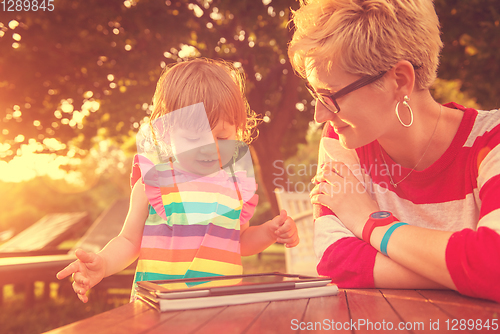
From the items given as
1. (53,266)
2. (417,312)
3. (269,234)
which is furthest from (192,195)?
(53,266)

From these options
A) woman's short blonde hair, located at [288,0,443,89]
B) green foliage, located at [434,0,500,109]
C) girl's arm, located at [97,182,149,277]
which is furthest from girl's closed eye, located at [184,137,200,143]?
green foliage, located at [434,0,500,109]

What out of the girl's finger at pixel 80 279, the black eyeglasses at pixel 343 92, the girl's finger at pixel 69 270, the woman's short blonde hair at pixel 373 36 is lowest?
the girl's finger at pixel 80 279

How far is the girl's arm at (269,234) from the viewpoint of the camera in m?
1.68

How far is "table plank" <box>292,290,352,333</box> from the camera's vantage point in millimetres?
799

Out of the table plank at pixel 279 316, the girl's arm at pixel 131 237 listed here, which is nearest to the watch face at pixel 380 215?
the table plank at pixel 279 316

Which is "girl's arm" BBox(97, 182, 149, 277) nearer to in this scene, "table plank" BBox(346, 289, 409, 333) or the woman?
the woman

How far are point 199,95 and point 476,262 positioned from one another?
4.33 ft

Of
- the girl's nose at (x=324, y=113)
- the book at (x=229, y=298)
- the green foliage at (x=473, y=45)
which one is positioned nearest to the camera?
the book at (x=229, y=298)

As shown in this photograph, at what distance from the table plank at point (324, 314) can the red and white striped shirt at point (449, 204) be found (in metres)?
0.31

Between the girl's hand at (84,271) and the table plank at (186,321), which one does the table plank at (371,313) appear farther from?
the girl's hand at (84,271)

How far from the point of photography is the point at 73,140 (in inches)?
292

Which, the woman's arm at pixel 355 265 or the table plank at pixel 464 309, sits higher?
the woman's arm at pixel 355 265

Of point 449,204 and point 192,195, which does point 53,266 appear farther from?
point 449,204

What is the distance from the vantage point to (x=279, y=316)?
0.88 meters
